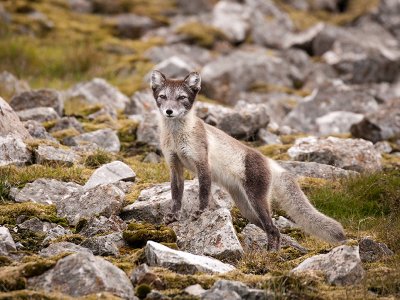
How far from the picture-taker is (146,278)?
642 cm

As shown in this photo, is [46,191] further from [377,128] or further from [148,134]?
[377,128]

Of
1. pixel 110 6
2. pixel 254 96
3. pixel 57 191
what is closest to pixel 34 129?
pixel 57 191

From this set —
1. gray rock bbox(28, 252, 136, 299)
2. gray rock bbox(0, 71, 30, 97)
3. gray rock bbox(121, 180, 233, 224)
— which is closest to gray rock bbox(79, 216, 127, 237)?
gray rock bbox(121, 180, 233, 224)

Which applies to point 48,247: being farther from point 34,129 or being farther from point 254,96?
point 254,96

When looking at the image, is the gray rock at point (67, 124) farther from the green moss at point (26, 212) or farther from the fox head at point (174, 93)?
the green moss at point (26, 212)

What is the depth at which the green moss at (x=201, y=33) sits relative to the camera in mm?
24859

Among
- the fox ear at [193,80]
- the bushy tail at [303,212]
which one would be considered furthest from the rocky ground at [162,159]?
the fox ear at [193,80]

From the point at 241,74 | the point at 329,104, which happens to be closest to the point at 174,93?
the point at 329,104

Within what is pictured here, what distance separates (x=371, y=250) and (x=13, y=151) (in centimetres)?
543

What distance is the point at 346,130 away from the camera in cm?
1627

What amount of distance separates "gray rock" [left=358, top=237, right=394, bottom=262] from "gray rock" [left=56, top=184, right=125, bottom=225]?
10.2 ft

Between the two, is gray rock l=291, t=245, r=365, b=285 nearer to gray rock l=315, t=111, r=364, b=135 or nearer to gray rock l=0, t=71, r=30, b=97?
gray rock l=315, t=111, r=364, b=135

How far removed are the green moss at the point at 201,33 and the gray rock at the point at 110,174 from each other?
1514 centimetres

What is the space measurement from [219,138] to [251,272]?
8.74 ft
